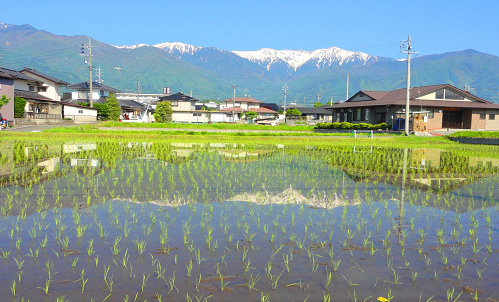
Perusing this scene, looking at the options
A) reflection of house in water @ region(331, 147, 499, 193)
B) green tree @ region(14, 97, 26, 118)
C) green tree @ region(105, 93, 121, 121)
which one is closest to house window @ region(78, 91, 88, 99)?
green tree @ region(105, 93, 121, 121)

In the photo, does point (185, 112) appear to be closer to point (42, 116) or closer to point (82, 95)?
point (82, 95)

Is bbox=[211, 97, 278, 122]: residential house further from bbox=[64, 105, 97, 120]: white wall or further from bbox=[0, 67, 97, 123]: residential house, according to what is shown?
bbox=[0, 67, 97, 123]: residential house

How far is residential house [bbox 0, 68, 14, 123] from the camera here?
109 ft

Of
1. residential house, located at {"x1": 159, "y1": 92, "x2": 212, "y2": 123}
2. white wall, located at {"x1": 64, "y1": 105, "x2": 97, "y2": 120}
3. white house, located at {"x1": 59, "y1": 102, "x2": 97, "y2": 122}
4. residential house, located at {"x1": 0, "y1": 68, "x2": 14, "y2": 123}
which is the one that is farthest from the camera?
residential house, located at {"x1": 159, "y1": 92, "x2": 212, "y2": 123}

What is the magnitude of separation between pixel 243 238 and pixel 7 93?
36341mm

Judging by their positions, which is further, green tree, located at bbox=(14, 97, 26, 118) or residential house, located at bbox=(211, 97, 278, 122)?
residential house, located at bbox=(211, 97, 278, 122)

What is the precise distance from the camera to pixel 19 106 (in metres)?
35.7

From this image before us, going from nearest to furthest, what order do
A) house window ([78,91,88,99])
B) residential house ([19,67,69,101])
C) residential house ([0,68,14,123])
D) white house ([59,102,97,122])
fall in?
residential house ([0,68,14,123]) → white house ([59,102,97,122]) → residential house ([19,67,69,101]) → house window ([78,91,88,99])

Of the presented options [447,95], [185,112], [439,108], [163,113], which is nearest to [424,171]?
[439,108]

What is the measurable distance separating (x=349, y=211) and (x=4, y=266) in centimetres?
495

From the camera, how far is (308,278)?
3.95 metres

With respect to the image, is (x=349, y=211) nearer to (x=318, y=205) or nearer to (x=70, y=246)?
(x=318, y=205)

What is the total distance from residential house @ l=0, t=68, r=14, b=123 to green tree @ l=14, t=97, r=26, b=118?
652mm

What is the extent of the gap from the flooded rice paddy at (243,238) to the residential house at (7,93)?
26.9m
